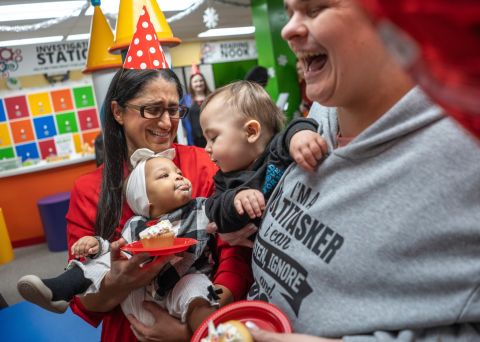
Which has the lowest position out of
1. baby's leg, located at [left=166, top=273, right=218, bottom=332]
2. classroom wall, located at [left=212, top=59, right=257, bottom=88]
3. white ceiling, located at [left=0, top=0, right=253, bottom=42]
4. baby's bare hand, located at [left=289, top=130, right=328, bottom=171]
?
baby's leg, located at [left=166, top=273, right=218, bottom=332]

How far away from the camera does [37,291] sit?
4.83ft

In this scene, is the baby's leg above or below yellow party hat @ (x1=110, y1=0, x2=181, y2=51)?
below

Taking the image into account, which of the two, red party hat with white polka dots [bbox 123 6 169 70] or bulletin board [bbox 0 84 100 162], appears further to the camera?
bulletin board [bbox 0 84 100 162]

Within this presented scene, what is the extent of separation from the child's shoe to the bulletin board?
743cm

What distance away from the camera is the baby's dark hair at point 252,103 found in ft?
5.13

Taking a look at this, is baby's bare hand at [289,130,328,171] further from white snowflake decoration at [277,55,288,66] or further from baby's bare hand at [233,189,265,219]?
white snowflake decoration at [277,55,288,66]

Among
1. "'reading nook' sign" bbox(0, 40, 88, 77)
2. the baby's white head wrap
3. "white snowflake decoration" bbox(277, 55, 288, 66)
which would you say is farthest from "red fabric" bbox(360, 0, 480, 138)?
"'reading nook' sign" bbox(0, 40, 88, 77)

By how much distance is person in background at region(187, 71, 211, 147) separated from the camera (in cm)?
631

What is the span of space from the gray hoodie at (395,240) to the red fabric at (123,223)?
0.60 meters

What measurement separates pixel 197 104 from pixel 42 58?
4462 millimetres

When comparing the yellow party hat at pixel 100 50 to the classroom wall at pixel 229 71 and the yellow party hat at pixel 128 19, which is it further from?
the classroom wall at pixel 229 71

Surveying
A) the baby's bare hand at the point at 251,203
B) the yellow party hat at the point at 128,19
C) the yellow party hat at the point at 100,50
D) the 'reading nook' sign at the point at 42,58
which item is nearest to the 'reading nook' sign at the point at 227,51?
the 'reading nook' sign at the point at 42,58

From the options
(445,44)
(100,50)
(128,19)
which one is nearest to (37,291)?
(445,44)

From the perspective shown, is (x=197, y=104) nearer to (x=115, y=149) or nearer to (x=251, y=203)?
(x=115, y=149)
